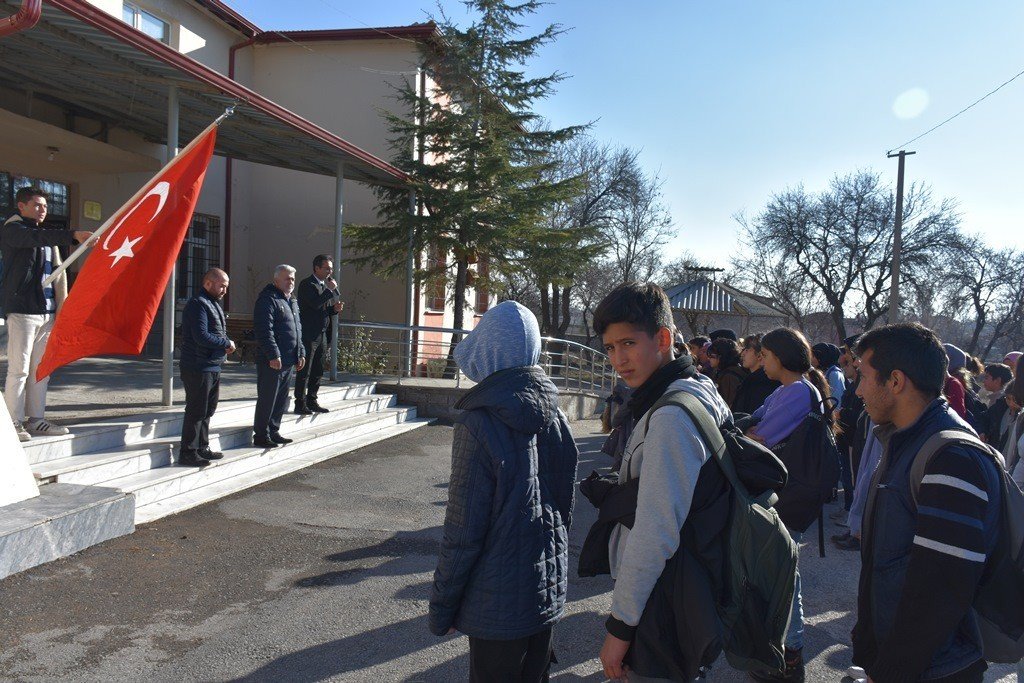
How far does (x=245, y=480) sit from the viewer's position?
6.57 meters

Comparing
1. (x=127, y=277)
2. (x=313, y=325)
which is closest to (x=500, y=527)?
(x=127, y=277)

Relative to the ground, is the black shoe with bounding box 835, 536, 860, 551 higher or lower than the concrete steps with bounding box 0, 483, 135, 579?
lower

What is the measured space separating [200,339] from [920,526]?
549cm

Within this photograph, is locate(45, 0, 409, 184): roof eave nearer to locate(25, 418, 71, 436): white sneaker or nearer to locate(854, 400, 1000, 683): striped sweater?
locate(25, 418, 71, 436): white sneaker

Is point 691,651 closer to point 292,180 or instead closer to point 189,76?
point 189,76

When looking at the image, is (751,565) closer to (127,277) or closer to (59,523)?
(59,523)

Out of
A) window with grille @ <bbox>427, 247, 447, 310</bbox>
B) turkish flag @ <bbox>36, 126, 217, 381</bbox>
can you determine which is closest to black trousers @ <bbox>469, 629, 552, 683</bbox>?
turkish flag @ <bbox>36, 126, 217, 381</bbox>

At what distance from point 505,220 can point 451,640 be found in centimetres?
1060

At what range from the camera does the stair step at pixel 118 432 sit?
5.47m

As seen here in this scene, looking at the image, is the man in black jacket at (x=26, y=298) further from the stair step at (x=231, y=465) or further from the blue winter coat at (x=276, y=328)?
the blue winter coat at (x=276, y=328)

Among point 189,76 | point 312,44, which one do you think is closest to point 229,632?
point 189,76

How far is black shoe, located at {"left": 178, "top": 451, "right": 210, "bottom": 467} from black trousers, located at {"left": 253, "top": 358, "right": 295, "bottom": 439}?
0.88 metres

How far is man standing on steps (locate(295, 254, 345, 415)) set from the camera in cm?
834

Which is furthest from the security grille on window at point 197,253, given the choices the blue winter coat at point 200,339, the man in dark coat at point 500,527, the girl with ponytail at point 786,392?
the man in dark coat at point 500,527
